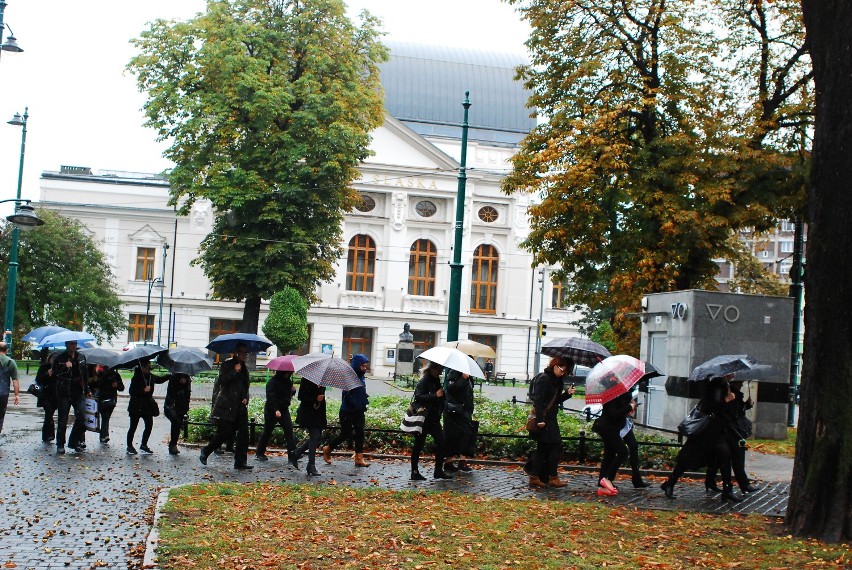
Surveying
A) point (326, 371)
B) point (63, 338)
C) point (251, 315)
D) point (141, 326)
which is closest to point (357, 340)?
point (141, 326)

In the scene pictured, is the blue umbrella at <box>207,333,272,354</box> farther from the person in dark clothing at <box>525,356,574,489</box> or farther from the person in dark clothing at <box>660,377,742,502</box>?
the person in dark clothing at <box>660,377,742,502</box>

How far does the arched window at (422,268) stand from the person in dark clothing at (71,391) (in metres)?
47.0

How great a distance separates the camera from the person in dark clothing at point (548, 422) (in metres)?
13.7

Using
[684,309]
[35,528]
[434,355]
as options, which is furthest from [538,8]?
[35,528]

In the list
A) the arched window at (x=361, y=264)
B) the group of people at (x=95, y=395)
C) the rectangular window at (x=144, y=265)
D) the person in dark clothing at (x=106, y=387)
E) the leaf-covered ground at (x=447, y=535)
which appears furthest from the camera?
the arched window at (x=361, y=264)

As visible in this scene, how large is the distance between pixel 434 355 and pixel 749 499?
4502 millimetres

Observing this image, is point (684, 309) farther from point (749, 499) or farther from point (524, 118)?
point (524, 118)

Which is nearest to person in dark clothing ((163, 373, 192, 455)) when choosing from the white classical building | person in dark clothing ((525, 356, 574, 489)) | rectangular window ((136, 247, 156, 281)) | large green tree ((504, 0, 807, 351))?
person in dark clothing ((525, 356, 574, 489))

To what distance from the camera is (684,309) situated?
74.0 ft

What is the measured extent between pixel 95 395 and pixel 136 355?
63.8 inches

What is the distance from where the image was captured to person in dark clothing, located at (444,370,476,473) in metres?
14.3

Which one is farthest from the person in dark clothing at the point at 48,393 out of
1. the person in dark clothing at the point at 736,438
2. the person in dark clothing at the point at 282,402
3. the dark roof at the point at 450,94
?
the dark roof at the point at 450,94

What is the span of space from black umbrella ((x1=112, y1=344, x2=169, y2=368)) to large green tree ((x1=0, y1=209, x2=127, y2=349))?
3082 cm

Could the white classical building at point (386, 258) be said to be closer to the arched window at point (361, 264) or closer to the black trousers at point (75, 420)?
the arched window at point (361, 264)
